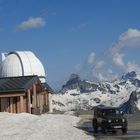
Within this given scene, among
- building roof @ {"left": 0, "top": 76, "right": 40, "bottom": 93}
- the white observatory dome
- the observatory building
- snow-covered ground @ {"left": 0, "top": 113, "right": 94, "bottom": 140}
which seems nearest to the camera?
snow-covered ground @ {"left": 0, "top": 113, "right": 94, "bottom": 140}

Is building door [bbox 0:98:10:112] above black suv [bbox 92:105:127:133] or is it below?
above

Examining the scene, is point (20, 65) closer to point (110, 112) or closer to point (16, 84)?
point (16, 84)

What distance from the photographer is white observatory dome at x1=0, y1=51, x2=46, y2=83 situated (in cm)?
7375

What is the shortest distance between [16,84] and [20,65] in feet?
52.6

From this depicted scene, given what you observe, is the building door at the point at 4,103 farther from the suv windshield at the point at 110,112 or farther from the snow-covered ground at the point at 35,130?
the suv windshield at the point at 110,112

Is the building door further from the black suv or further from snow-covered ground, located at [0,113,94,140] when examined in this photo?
the black suv

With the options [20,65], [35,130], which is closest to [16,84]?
[20,65]

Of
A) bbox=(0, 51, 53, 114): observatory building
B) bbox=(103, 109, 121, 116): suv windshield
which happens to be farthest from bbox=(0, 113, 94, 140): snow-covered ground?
bbox=(0, 51, 53, 114): observatory building

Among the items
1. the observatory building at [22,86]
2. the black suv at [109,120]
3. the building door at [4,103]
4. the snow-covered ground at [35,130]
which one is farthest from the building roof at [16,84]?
the black suv at [109,120]

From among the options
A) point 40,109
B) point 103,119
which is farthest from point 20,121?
point 40,109

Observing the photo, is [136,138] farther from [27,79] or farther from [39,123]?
[27,79]

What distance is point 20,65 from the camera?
7369 cm

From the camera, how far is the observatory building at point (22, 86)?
5684 cm

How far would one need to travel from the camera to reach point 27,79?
2354 inches
